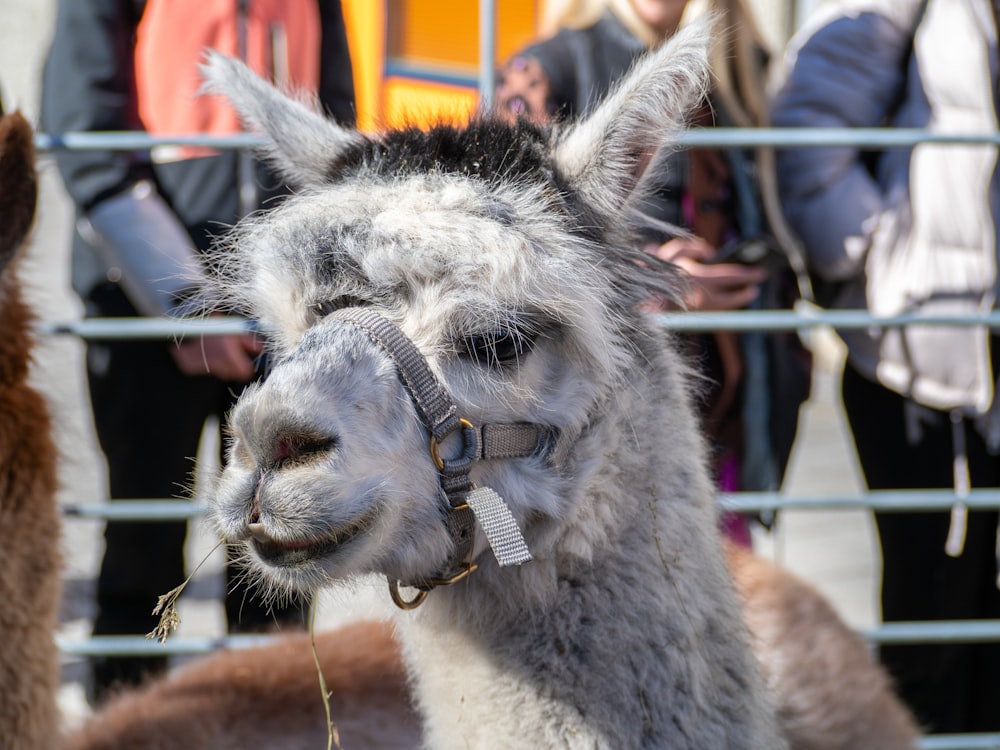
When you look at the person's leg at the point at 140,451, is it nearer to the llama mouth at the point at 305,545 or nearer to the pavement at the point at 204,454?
the pavement at the point at 204,454

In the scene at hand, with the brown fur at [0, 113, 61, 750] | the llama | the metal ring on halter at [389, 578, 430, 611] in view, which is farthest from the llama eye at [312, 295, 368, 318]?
the brown fur at [0, 113, 61, 750]

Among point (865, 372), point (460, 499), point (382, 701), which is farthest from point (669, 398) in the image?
point (865, 372)

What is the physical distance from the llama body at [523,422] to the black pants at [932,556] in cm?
128

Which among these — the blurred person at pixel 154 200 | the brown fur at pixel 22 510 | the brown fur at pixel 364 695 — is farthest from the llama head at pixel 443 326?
the blurred person at pixel 154 200

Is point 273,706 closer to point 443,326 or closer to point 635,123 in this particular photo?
point 443,326

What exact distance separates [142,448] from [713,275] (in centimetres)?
154

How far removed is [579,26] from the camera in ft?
9.29

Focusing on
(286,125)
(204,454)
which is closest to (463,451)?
(286,125)

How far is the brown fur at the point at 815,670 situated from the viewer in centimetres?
213

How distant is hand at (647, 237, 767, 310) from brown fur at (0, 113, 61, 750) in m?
1.51

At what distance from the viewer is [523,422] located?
1.57m

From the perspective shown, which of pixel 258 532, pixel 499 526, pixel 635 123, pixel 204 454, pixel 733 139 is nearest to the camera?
pixel 258 532

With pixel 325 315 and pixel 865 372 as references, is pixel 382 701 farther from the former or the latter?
pixel 865 372

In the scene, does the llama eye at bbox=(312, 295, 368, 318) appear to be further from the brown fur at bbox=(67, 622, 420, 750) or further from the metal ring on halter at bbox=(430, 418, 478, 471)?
the brown fur at bbox=(67, 622, 420, 750)
